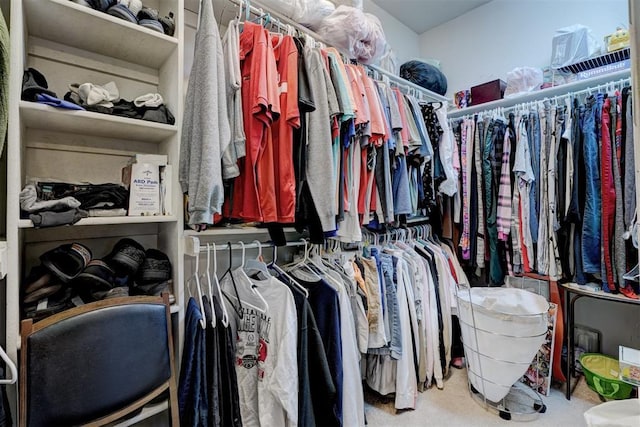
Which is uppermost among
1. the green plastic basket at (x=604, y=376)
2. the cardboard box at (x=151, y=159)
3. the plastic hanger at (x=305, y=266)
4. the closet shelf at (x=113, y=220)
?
the cardboard box at (x=151, y=159)

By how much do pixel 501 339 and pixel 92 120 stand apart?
2.08 m

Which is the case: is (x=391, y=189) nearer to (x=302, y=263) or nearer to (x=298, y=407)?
(x=302, y=263)

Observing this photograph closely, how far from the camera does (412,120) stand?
186 cm

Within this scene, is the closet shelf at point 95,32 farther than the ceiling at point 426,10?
No

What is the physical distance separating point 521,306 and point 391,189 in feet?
3.43

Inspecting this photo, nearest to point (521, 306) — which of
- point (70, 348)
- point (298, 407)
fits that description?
point (298, 407)

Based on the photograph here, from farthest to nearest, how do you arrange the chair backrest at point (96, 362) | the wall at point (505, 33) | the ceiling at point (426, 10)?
the ceiling at point (426, 10) → the wall at point (505, 33) → the chair backrest at point (96, 362)

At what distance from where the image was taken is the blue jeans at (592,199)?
1.76 meters

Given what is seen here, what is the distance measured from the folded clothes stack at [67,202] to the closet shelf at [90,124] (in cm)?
23

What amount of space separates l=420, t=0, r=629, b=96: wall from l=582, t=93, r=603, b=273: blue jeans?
35.5 inches

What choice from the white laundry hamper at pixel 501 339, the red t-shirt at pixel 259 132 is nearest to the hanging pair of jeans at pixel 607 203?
the white laundry hamper at pixel 501 339

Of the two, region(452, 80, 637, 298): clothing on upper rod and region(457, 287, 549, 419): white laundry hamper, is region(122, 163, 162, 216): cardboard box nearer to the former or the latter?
region(457, 287, 549, 419): white laundry hamper

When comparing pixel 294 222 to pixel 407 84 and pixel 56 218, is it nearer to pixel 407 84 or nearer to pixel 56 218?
pixel 56 218

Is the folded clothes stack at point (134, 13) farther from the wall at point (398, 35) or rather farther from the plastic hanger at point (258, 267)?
the wall at point (398, 35)
